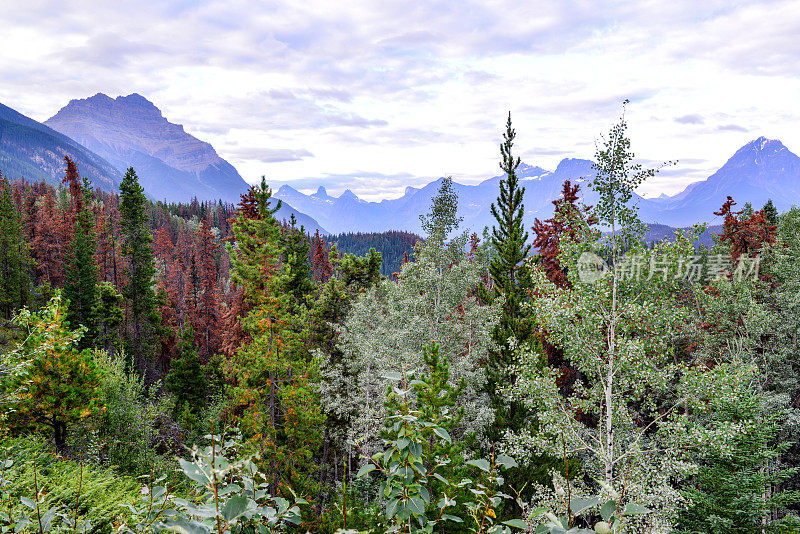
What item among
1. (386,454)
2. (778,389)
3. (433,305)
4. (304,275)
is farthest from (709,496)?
(304,275)

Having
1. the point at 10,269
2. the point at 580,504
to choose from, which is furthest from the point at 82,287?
the point at 580,504

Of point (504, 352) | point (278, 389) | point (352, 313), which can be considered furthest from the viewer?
point (352, 313)

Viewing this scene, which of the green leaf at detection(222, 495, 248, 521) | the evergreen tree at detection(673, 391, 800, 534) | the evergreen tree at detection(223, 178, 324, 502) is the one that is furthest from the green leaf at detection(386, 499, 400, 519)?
the evergreen tree at detection(673, 391, 800, 534)

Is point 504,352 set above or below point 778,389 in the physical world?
above

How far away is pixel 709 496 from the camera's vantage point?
14.7 meters

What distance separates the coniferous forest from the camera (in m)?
2.80

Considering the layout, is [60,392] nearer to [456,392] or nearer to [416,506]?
[456,392]

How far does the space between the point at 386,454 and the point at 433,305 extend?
18.3m

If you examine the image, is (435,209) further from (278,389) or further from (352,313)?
(278,389)

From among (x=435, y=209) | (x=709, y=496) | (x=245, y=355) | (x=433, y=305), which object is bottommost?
(x=709, y=496)

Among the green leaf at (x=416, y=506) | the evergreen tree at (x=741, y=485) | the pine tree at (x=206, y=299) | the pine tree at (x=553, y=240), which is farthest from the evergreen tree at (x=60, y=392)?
the evergreen tree at (x=741, y=485)

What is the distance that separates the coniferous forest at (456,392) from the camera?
9.18 feet

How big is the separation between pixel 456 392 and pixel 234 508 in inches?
516

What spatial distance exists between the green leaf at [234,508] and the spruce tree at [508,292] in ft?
43.1
